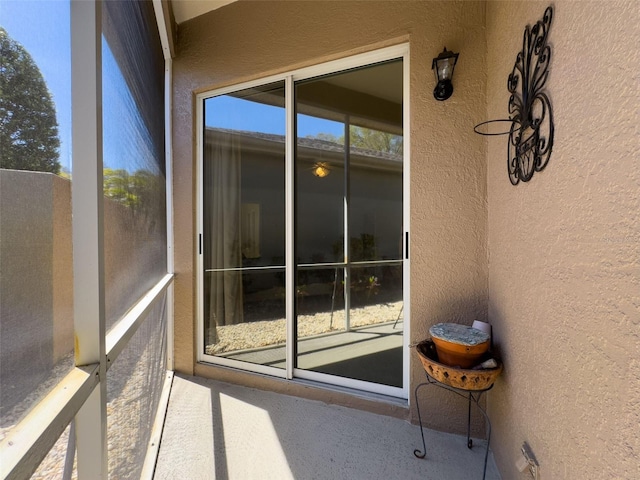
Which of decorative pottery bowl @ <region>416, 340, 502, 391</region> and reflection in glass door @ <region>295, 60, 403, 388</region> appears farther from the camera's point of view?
reflection in glass door @ <region>295, 60, 403, 388</region>

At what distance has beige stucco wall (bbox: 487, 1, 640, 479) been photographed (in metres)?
0.66

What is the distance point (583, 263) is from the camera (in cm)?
82

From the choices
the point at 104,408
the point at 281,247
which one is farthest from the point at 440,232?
the point at 104,408

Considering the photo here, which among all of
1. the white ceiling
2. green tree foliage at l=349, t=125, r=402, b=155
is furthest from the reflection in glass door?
the white ceiling

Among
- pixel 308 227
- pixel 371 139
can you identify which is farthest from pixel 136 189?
pixel 371 139

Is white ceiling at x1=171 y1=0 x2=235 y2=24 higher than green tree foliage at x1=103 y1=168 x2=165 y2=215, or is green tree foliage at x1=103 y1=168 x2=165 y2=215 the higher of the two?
white ceiling at x1=171 y1=0 x2=235 y2=24

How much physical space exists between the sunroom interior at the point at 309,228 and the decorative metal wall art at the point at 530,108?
0.05m

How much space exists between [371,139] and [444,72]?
655 mm

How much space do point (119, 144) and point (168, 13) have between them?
5.71 ft

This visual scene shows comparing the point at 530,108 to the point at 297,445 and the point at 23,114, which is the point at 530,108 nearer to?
the point at 23,114

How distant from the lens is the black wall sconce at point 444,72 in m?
1.71

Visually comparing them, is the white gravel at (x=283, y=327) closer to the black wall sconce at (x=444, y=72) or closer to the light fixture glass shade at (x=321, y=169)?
the light fixture glass shade at (x=321, y=169)

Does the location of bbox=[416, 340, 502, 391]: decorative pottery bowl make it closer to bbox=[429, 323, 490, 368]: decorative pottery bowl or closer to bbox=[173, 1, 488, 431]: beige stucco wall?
bbox=[429, 323, 490, 368]: decorative pottery bowl

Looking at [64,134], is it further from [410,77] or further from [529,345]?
[410,77]
